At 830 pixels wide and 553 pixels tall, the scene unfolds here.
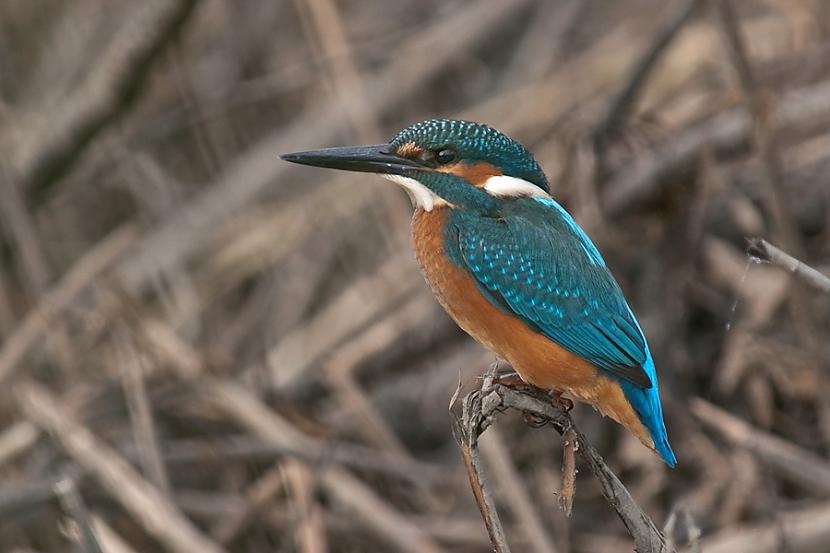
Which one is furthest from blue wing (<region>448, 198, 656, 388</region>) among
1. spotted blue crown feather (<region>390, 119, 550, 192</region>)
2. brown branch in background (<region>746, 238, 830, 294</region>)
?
brown branch in background (<region>746, 238, 830, 294</region>)

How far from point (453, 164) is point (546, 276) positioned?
32cm

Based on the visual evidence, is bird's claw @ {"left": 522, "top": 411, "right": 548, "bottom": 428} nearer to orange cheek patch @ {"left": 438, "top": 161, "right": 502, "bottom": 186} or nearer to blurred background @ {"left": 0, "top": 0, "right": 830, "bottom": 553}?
orange cheek patch @ {"left": 438, "top": 161, "right": 502, "bottom": 186}

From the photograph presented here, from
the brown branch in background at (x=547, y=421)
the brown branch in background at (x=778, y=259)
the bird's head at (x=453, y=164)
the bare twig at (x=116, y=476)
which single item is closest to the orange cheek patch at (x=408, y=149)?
the bird's head at (x=453, y=164)

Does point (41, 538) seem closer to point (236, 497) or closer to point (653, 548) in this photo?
point (236, 497)

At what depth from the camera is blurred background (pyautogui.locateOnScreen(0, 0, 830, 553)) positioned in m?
3.85

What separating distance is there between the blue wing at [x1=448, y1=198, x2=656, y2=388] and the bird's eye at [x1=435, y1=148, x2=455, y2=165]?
12cm

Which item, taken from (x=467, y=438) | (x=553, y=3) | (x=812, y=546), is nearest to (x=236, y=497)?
(x=812, y=546)

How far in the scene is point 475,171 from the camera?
2.67 metres

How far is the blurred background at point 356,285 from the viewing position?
3846 mm

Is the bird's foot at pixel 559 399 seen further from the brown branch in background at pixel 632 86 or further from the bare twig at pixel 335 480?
the brown branch in background at pixel 632 86

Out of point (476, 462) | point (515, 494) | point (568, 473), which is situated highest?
point (476, 462)

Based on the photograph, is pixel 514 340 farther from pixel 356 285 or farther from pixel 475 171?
pixel 356 285

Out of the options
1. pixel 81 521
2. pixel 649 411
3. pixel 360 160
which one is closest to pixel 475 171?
pixel 360 160

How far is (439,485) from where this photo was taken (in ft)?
13.5
